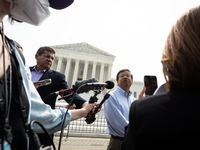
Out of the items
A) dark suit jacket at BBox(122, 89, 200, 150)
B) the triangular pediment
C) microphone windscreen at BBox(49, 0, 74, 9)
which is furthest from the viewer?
the triangular pediment

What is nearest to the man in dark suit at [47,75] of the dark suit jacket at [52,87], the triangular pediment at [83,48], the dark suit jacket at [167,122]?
the dark suit jacket at [52,87]

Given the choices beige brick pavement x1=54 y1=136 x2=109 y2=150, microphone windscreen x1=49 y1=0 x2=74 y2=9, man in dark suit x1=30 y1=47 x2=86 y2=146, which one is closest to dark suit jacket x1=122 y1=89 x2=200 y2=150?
microphone windscreen x1=49 y1=0 x2=74 y2=9

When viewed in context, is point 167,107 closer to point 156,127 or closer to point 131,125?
point 156,127

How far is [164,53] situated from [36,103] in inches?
44.2

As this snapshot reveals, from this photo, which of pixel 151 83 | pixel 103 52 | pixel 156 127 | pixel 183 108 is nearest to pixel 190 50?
pixel 183 108

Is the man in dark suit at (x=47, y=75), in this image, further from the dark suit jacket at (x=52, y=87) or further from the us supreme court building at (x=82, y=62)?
the us supreme court building at (x=82, y=62)

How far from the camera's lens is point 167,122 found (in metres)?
0.73

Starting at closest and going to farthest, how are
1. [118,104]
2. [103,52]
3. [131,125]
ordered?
[131,125]
[118,104]
[103,52]

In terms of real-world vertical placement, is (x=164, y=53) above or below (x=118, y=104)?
above

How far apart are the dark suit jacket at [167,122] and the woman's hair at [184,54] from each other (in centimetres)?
9

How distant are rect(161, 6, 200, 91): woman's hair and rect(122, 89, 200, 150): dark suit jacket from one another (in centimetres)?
9

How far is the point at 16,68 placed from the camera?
966 millimetres

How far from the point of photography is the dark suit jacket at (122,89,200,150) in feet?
2.28

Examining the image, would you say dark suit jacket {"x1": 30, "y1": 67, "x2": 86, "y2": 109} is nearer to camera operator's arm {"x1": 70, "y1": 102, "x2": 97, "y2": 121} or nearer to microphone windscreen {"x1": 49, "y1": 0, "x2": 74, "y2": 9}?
camera operator's arm {"x1": 70, "y1": 102, "x2": 97, "y2": 121}
